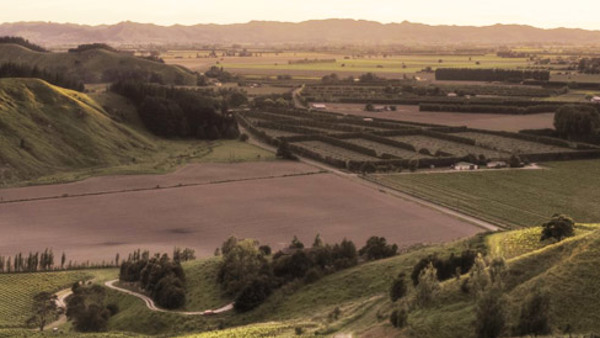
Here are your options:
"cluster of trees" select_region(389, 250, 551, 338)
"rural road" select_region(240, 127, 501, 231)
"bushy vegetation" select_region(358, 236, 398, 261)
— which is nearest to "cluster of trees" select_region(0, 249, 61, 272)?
"bushy vegetation" select_region(358, 236, 398, 261)

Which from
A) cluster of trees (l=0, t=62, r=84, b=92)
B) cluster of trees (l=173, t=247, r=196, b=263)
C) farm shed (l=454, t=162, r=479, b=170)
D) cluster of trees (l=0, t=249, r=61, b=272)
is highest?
cluster of trees (l=0, t=62, r=84, b=92)

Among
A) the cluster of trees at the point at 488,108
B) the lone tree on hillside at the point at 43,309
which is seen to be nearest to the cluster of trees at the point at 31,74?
the cluster of trees at the point at 488,108

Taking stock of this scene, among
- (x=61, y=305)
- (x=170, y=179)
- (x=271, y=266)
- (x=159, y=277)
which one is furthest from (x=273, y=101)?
(x=61, y=305)

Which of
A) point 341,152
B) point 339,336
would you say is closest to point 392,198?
point 341,152

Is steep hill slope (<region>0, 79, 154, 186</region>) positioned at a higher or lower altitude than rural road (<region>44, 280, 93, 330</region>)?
higher

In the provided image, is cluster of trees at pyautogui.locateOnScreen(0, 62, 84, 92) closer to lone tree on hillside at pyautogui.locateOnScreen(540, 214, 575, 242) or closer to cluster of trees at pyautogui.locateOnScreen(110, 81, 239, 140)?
cluster of trees at pyautogui.locateOnScreen(110, 81, 239, 140)

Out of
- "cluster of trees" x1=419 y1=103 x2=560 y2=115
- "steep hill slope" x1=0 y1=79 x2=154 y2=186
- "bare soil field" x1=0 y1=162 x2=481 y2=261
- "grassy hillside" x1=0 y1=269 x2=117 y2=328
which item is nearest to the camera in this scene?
"grassy hillside" x1=0 y1=269 x2=117 y2=328

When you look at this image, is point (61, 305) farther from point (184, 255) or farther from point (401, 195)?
point (401, 195)
